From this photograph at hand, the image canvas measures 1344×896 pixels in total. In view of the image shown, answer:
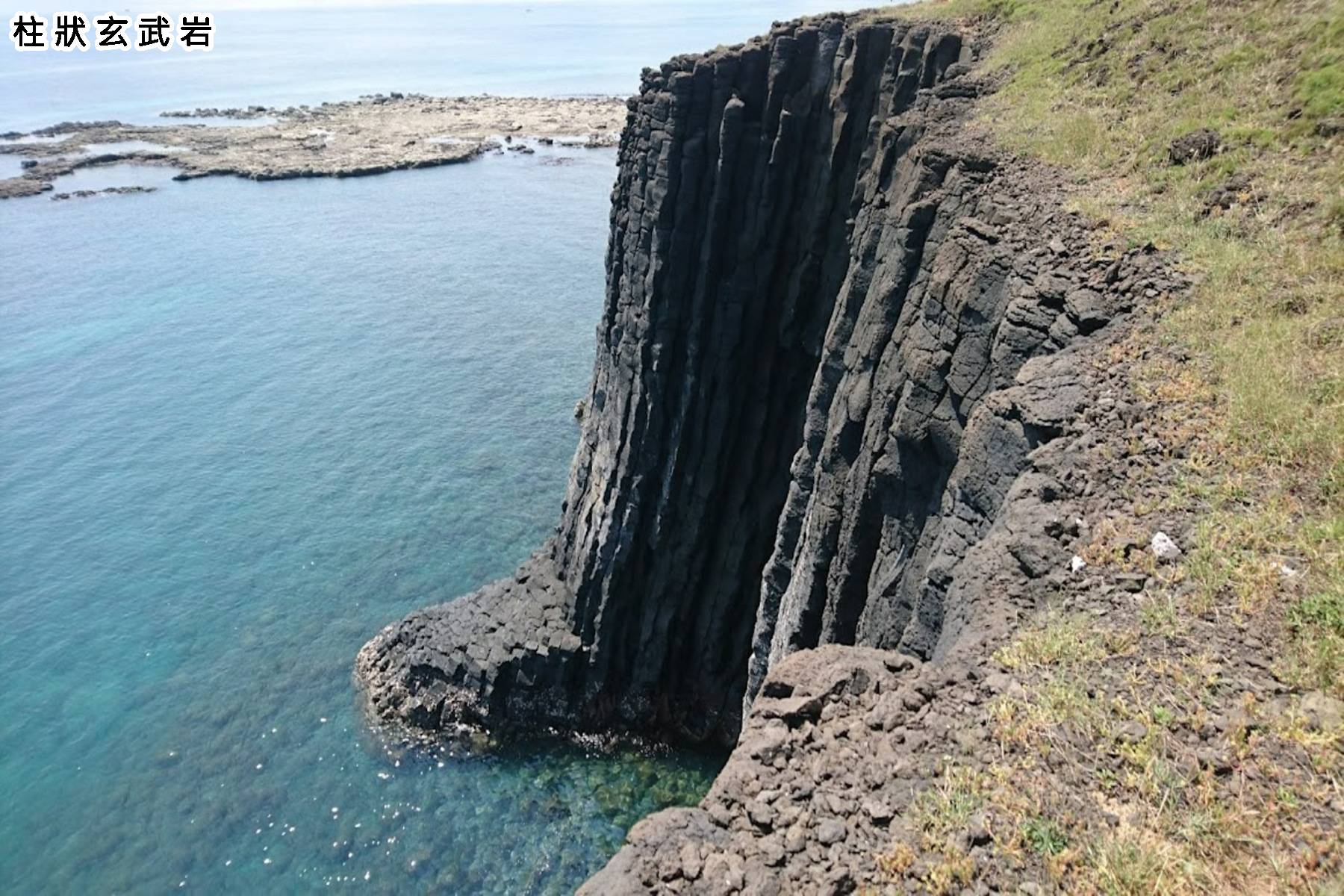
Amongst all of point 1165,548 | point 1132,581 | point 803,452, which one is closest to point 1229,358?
point 1165,548

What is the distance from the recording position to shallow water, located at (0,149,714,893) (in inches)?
1419

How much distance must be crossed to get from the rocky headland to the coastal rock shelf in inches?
4689

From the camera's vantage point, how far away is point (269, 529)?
56.1 meters

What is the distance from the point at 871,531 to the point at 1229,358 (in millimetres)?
9728

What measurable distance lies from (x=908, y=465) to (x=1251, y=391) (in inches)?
308

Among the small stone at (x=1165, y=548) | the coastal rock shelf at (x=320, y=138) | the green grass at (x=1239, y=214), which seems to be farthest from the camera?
the coastal rock shelf at (x=320, y=138)

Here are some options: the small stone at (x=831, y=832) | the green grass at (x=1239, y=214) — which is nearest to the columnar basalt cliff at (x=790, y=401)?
the green grass at (x=1239, y=214)

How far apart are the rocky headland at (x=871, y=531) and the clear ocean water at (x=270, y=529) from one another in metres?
4.68

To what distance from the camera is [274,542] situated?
5472cm

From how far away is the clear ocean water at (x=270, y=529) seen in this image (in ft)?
118

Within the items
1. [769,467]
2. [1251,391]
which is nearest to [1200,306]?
[1251,391]

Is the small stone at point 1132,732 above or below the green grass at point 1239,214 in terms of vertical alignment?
below

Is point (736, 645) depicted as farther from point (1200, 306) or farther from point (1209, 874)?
point (1209, 874)

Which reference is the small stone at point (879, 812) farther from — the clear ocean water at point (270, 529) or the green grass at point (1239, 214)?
the clear ocean water at point (270, 529)
